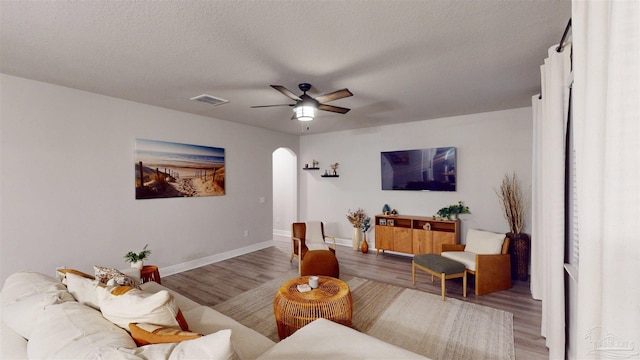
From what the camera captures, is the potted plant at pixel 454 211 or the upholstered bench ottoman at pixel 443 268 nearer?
the upholstered bench ottoman at pixel 443 268

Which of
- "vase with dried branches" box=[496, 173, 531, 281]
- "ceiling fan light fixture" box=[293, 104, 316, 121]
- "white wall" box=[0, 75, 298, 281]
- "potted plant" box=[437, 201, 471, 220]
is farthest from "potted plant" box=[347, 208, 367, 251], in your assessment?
"ceiling fan light fixture" box=[293, 104, 316, 121]

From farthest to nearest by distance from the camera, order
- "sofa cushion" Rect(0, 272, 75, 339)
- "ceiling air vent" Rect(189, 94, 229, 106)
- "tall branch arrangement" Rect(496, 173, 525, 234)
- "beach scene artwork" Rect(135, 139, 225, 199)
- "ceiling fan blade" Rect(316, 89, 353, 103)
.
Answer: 1. "tall branch arrangement" Rect(496, 173, 525, 234)
2. "beach scene artwork" Rect(135, 139, 225, 199)
3. "ceiling air vent" Rect(189, 94, 229, 106)
4. "ceiling fan blade" Rect(316, 89, 353, 103)
5. "sofa cushion" Rect(0, 272, 75, 339)

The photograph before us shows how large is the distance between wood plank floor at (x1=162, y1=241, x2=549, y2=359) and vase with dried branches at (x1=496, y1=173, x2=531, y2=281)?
→ 0.77ft

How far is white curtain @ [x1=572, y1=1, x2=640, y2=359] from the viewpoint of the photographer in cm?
82

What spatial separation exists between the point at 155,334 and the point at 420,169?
196 inches

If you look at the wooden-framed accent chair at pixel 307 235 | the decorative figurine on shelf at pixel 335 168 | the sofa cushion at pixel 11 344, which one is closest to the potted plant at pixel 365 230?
the wooden-framed accent chair at pixel 307 235

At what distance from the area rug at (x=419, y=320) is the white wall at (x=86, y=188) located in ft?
5.94

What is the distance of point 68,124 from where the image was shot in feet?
11.0

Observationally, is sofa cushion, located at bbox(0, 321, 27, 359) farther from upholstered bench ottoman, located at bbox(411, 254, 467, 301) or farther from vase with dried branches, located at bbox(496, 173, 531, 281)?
vase with dried branches, located at bbox(496, 173, 531, 281)

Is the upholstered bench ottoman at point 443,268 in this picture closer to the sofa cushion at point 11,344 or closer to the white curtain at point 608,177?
the white curtain at point 608,177

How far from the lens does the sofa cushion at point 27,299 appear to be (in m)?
1.51

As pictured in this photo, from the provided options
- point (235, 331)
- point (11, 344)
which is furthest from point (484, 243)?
point (11, 344)

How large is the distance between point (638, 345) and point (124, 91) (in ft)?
15.5

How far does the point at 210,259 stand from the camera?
489cm
